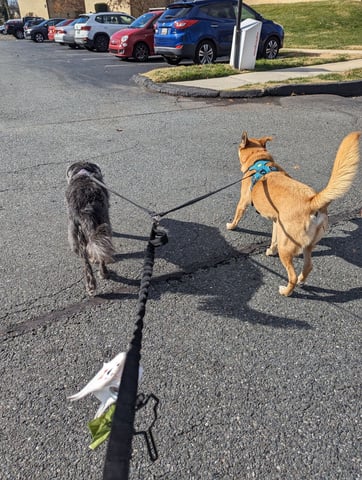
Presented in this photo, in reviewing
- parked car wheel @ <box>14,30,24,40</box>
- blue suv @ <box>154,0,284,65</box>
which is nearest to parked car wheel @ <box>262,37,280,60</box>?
blue suv @ <box>154,0,284,65</box>

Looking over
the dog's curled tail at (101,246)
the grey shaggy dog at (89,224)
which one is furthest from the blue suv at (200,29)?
the dog's curled tail at (101,246)

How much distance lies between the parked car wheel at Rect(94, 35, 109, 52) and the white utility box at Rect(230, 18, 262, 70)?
37.8 feet

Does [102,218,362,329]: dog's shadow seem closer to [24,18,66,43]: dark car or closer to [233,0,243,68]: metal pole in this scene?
[233,0,243,68]: metal pole

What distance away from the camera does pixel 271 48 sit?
13094 millimetres

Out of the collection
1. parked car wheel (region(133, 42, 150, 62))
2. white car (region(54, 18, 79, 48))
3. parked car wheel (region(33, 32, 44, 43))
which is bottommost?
parked car wheel (region(33, 32, 44, 43))

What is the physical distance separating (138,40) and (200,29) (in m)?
4.18

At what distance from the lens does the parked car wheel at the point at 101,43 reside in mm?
19500

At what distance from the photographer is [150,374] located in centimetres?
228

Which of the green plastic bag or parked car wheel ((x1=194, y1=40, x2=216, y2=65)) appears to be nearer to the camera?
the green plastic bag

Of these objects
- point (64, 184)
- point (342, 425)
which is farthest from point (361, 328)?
point (64, 184)

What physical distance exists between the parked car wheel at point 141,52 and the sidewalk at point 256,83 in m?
5.09

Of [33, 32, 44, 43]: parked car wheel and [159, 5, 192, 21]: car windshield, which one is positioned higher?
[159, 5, 192, 21]: car windshield

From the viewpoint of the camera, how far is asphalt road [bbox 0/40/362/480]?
1.87 m

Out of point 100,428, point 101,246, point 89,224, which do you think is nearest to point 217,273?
point 101,246
